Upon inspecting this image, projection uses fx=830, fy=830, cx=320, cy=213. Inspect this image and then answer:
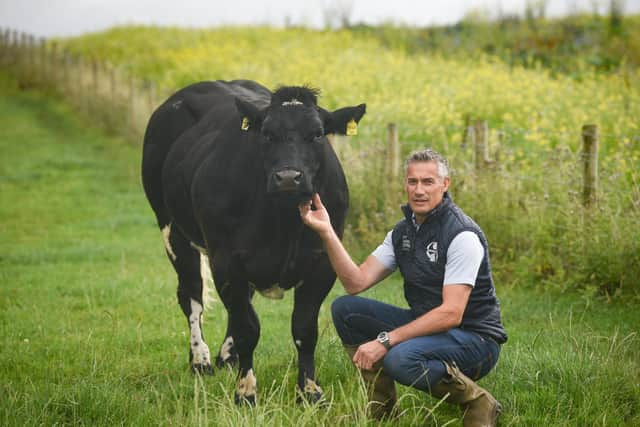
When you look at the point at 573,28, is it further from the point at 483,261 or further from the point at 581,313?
the point at 483,261

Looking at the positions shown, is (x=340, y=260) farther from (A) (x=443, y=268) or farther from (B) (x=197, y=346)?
(B) (x=197, y=346)

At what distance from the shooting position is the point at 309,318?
5500 mm

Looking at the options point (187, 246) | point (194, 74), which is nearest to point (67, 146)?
point (194, 74)

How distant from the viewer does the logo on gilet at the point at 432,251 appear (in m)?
4.60

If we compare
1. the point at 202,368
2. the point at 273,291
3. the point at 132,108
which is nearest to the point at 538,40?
the point at 132,108

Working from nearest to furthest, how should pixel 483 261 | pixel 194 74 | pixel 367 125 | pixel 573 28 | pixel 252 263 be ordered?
pixel 483 261
pixel 252 263
pixel 367 125
pixel 194 74
pixel 573 28

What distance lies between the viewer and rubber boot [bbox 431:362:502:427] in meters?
4.43

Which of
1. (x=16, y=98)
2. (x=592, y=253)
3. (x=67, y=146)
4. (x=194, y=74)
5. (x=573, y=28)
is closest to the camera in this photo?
(x=592, y=253)

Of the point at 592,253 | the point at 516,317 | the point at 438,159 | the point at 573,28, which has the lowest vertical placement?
the point at 516,317

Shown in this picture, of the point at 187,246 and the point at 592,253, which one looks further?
the point at 592,253

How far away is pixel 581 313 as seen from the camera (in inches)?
293

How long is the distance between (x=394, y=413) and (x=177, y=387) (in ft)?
4.98

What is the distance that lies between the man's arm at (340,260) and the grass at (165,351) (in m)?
0.62

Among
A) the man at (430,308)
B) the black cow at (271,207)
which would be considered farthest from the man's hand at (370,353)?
the black cow at (271,207)
